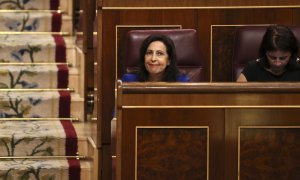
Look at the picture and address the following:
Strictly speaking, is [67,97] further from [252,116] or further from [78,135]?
[252,116]

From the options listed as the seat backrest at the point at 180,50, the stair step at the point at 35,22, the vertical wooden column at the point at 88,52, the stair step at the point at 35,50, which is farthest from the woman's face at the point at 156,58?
the stair step at the point at 35,22

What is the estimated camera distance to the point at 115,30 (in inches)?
153

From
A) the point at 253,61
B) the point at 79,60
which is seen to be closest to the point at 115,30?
the point at 253,61

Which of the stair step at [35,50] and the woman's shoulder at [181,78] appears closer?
the woman's shoulder at [181,78]

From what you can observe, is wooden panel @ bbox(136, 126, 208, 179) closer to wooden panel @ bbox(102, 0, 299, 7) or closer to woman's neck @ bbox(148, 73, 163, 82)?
woman's neck @ bbox(148, 73, 163, 82)

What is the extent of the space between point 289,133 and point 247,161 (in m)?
0.17

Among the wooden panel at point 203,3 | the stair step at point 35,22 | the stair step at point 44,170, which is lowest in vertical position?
the stair step at point 44,170

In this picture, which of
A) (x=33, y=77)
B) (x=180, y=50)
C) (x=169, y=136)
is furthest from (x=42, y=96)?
(x=169, y=136)

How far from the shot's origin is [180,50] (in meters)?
3.78

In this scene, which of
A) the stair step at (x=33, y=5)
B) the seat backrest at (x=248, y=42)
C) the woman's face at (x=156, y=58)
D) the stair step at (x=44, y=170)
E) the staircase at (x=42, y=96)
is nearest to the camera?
the woman's face at (x=156, y=58)

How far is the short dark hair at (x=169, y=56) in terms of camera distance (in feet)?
11.8

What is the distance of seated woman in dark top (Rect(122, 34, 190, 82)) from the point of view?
3.59 m

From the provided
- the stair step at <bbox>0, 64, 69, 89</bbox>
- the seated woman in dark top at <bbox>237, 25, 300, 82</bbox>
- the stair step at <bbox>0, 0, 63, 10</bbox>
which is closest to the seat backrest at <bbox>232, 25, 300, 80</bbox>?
the seated woman in dark top at <bbox>237, 25, 300, 82</bbox>

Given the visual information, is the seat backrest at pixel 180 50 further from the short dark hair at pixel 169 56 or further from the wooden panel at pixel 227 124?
the wooden panel at pixel 227 124
